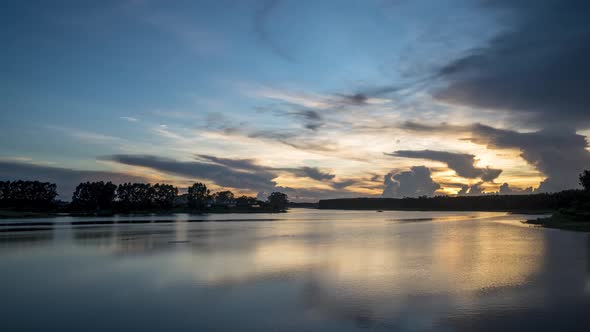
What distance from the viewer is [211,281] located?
2120 centimetres

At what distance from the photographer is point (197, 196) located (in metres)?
180

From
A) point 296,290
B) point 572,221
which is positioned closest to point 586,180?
point 572,221

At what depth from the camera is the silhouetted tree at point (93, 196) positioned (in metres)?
147

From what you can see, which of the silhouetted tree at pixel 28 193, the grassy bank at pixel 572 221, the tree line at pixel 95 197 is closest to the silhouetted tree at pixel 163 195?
the tree line at pixel 95 197

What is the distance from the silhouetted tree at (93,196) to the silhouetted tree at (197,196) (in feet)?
111

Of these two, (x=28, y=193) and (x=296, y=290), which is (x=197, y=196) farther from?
(x=296, y=290)

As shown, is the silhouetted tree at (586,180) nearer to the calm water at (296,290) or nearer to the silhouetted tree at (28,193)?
the calm water at (296,290)

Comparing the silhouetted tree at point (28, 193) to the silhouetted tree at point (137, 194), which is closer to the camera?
the silhouetted tree at point (28, 193)

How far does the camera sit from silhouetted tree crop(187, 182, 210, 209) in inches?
6924

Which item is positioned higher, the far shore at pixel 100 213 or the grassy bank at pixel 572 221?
the grassy bank at pixel 572 221

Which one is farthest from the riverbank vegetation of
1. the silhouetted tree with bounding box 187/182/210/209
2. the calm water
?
the calm water

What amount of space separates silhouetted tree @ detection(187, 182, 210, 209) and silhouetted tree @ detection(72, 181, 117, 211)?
33.8 m

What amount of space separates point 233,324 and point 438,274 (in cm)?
1363

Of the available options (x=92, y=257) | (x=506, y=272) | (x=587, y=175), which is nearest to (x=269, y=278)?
(x=506, y=272)
